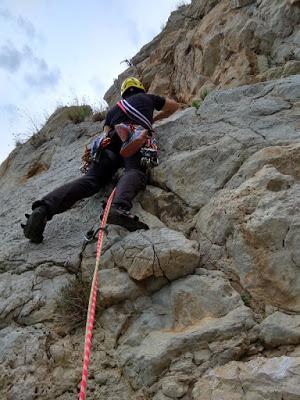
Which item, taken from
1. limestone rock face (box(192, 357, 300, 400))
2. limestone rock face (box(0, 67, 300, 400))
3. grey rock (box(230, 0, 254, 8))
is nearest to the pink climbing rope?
limestone rock face (box(0, 67, 300, 400))

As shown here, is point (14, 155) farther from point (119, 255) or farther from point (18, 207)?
point (119, 255)

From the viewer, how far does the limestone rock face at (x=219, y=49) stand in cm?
837

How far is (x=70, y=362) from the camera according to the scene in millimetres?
3980

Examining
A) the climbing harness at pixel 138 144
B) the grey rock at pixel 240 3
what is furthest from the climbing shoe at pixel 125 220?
the grey rock at pixel 240 3

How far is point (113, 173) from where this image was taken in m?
6.41

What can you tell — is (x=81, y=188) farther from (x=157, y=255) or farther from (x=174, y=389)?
(x=174, y=389)

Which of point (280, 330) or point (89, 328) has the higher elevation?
point (89, 328)

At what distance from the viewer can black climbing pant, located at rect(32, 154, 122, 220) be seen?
5.52m

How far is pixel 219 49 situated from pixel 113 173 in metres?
4.55

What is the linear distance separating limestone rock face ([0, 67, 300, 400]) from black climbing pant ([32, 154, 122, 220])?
25cm

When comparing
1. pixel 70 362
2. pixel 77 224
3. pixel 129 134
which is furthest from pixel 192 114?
pixel 70 362

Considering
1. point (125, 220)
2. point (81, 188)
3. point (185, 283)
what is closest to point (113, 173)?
point (81, 188)

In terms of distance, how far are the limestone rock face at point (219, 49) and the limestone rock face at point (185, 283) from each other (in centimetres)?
263

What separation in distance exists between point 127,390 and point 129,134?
3.27 meters
